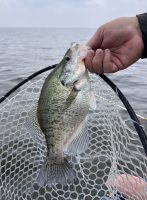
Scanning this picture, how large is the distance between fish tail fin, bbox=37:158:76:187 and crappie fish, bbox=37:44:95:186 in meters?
0.05

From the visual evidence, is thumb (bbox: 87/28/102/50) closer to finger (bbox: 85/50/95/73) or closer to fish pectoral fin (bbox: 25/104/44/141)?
finger (bbox: 85/50/95/73)

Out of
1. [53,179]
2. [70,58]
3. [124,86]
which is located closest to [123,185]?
[53,179]

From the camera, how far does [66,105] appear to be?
2.45 metres

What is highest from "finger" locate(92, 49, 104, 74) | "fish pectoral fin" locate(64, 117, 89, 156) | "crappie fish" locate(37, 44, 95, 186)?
"finger" locate(92, 49, 104, 74)

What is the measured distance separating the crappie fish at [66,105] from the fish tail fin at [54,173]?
0.05m

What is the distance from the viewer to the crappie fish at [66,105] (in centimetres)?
245

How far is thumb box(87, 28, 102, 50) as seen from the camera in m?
2.94

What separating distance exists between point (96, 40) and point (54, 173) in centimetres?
107

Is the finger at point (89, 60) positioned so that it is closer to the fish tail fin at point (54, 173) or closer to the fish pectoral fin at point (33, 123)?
the fish pectoral fin at point (33, 123)

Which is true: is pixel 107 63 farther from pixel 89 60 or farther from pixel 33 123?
pixel 33 123

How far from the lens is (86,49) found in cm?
257

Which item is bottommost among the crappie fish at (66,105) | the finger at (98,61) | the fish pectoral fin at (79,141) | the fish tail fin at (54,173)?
the fish tail fin at (54,173)

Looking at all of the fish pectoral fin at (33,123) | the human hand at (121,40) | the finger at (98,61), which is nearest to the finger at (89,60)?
the finger at (98,61)

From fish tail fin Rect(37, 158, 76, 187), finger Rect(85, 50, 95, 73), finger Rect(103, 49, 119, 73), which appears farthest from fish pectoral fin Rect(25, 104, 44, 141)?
finger Rect(103, 49, 119, 73)
